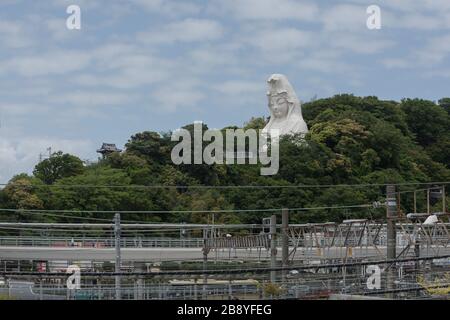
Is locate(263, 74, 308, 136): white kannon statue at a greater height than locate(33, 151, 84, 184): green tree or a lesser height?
greater

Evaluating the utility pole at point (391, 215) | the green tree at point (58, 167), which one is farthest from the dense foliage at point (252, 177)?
the utility pole at point (391, 215)

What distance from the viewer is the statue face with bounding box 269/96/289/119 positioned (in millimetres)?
56938

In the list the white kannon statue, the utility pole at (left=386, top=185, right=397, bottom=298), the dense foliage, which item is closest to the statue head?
the white kannon statue

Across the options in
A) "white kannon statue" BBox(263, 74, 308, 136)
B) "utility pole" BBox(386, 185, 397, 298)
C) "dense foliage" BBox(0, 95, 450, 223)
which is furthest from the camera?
"white kannon statue" BBox(263, 74, 308, 136)

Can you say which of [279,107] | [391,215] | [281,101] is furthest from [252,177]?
[391,215]

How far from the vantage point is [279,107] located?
57.1 m

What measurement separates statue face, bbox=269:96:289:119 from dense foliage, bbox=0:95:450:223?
→ 2.32 metres

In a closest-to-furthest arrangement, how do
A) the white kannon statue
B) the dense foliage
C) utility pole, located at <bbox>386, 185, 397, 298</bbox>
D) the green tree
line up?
utility pole, located at <bbox>386, 185, 397, 298</bbox> < the dense foliage < the green tree < the white kannon statue

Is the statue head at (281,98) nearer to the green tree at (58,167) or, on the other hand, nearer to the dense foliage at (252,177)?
the dense foliage at (252,177)

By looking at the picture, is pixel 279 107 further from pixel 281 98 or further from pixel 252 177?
pixel 252 177

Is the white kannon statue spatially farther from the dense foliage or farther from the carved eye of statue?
the dense foliage
